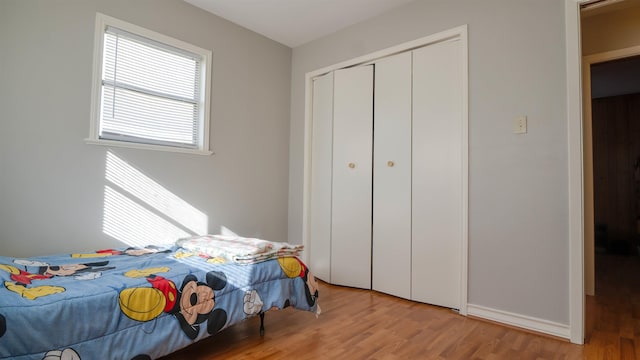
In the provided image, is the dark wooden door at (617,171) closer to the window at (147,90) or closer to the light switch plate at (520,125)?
the light switch plate at (520,125)

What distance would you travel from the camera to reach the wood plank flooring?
1.83 m

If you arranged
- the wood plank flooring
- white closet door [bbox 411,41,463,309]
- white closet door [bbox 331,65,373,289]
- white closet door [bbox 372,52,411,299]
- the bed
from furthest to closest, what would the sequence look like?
white closet door [bbox 331,65,373,289]
white closet door [bbox 372,52,411,299]
white closet door [bbox 411,41,463,309]
the wood plank flooring
the bed

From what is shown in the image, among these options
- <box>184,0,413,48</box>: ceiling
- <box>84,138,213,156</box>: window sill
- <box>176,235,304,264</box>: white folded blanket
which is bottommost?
<box>176,235,304,264</box>: white folded blanket

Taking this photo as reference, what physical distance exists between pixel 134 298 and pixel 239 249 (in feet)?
2.18

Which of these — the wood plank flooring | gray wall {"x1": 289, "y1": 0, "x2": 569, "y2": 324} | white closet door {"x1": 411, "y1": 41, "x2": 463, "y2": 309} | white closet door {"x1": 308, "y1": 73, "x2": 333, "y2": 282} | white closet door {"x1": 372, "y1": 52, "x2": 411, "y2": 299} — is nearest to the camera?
the wood plank flooring

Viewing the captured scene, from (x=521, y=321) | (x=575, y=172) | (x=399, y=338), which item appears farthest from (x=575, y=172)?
(x=399, y=338)

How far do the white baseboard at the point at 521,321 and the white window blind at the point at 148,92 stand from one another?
2623 millimetres

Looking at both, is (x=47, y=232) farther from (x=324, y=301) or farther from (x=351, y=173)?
(x=351, y=173)

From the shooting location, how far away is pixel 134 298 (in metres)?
1.46

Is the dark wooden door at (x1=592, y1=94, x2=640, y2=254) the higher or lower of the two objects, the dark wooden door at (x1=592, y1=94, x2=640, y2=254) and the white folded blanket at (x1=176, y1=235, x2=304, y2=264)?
the higher

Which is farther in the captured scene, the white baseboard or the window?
the window

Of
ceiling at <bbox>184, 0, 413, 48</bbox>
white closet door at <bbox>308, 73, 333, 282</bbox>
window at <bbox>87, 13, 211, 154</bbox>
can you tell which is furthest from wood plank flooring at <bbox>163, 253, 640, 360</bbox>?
ceiling at <bbox>184, 0, 413, 48</bbox>

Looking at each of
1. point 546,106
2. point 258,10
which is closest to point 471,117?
point 546,106

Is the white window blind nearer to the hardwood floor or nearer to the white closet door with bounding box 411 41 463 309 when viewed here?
the white closet door with bounding box 411 41 463 309
